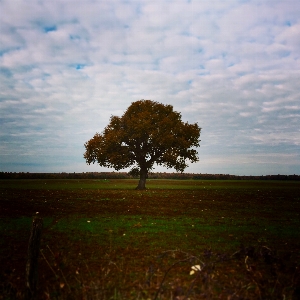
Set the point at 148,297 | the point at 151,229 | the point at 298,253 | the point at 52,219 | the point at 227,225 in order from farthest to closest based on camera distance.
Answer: the point at 52,219, the point at 227,225, the point at 151,229, the point at 298,253, the point at 148,297

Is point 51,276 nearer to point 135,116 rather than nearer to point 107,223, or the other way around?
point 107,223

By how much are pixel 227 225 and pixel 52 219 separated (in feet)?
32.9

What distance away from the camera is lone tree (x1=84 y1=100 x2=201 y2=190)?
154 feet

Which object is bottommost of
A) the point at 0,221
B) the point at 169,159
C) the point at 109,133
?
the point at 0,221

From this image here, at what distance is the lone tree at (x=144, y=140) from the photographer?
46.9 m

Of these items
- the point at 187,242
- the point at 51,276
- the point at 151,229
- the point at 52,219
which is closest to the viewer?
the point at 51,276

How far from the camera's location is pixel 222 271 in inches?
317

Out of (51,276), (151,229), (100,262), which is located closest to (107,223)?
(151,229)

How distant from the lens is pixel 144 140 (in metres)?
48.7

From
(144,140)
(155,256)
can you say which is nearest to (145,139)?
(144,140)

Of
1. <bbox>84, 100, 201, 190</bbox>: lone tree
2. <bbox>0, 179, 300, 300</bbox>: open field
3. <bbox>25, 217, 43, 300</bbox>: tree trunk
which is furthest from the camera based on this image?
<bbox>84, 100, 201, 190</bbox>: lone tree

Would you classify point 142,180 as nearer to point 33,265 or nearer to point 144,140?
point 144,140

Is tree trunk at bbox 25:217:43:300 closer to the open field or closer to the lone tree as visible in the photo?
the open field

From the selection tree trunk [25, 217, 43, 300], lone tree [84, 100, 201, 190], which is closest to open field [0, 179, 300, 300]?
tree trunk [25, 217, 43, 300]
